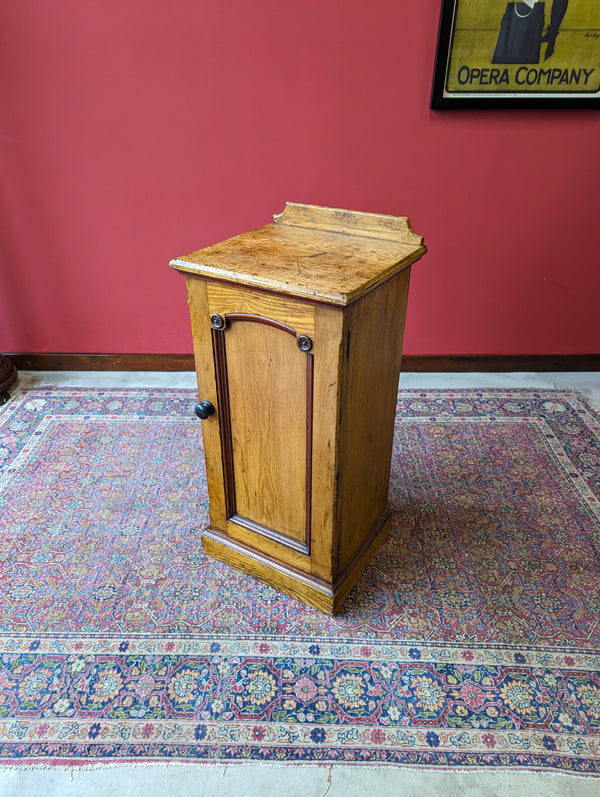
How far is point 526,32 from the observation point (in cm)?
233

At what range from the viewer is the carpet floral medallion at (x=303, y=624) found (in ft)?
4.55

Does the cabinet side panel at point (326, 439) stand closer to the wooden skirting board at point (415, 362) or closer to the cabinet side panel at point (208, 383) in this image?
the cabinet side panel at point (208, 383)

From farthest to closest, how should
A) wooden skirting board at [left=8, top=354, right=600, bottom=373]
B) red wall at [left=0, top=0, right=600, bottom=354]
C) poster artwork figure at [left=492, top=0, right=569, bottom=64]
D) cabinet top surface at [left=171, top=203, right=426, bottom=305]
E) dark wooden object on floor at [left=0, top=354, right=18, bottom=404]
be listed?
wooden skirting board at [left=8, top=354, right=600, bottom=373], dark wooden object on floor at [left=0, top=354, right=18, bottom=404], red wall at [left=0, top=0, right=600, bottom=354], poster artwork figure at [left=492, top=0, right=569, bottom=64], cabinet top surface at [left=171, top=203, right=426, bottom=305]

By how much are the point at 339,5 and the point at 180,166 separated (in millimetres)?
1019

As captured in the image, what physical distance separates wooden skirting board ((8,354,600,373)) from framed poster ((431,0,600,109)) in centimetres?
130

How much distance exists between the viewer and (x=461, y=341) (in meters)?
3.06

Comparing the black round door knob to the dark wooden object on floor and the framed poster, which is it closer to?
the dark wooden object on floor

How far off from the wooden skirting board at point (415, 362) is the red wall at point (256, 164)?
5 centimetres

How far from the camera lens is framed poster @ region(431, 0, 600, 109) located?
7.55ft

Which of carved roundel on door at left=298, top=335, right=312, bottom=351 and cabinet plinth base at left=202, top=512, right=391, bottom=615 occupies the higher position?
carved roundel on door at left=298, top=335, right=312, bottom=351

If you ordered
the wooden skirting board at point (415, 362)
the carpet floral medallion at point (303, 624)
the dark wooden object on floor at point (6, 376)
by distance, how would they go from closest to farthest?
1. the carpet floral medallion at point (303, 624)
2. the dark wooden object on floor at point (6, 376)
3. the wooden skirting board at point (415, 362)

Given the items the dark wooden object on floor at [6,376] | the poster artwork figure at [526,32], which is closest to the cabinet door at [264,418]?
the dark wooden object on floor at [6,376]

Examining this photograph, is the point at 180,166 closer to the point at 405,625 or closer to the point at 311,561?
the point at 311,561

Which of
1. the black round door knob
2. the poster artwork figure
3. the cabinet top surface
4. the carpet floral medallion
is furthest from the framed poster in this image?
the black round door knob
